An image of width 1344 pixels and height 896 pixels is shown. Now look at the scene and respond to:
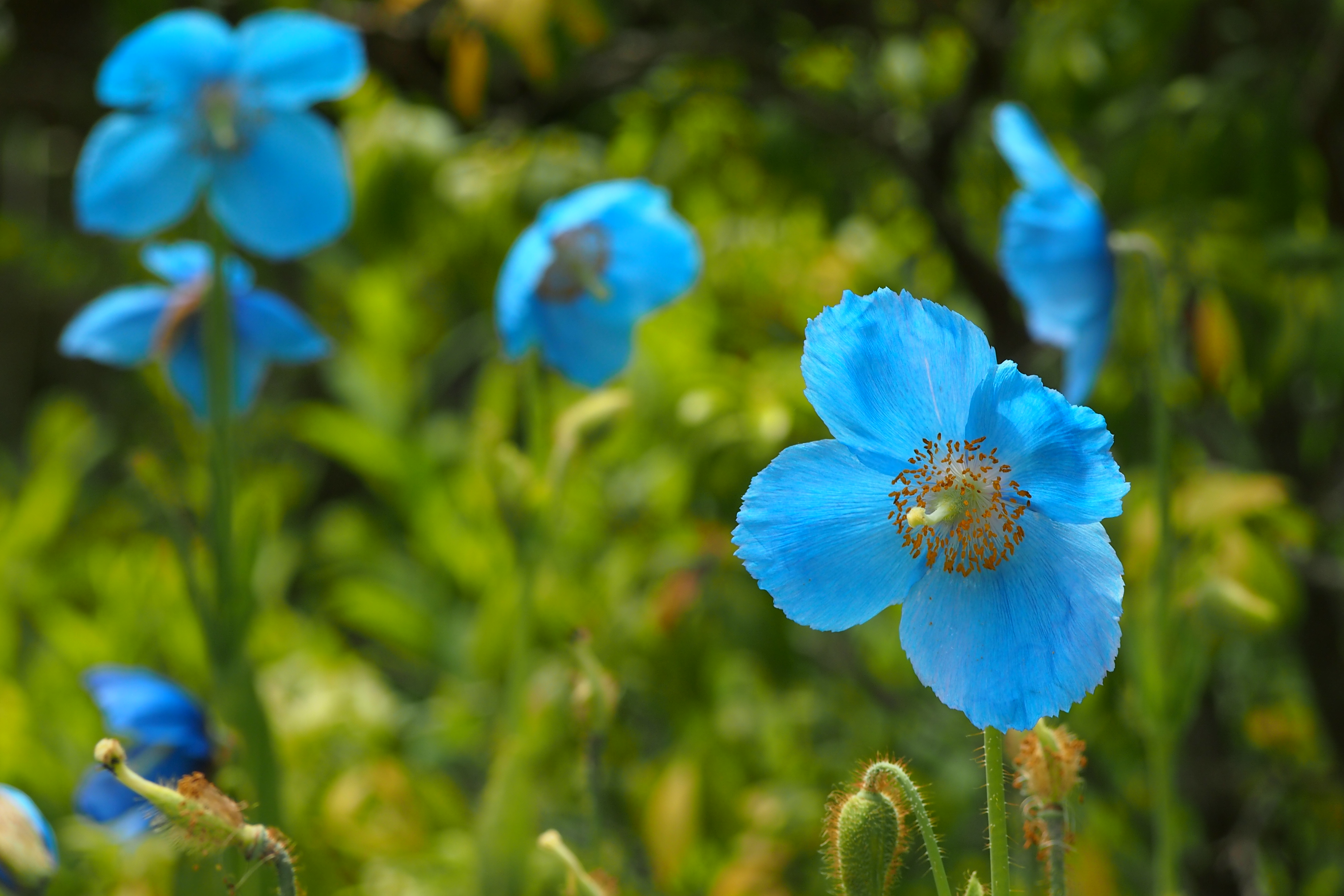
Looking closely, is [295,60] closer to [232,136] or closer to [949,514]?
[232,136]

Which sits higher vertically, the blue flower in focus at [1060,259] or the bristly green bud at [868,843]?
the blue flower in focus at [1060,259]

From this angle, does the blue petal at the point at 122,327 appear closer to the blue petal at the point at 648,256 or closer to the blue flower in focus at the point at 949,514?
the blue petal at the point at 648,256

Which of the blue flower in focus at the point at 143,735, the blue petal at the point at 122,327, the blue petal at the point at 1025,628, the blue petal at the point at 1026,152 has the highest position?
the blue petal at the point at 1026,152

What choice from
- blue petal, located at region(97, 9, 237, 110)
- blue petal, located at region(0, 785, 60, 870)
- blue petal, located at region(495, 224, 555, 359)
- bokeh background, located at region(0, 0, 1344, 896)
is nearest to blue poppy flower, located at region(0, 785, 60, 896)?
blue petal, located at region(0, 785, 60, 870)

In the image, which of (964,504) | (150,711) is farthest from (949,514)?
(150,711)

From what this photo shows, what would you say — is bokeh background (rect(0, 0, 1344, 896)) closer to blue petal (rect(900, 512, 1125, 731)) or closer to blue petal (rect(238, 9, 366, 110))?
blue petal (rect(238, 9, 366, 110))

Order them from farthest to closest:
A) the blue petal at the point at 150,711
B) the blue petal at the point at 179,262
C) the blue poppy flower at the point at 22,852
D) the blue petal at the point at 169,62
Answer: the blue petal at the point at 179,262, the blue petal at the point at 169,62, the blue petal at the point at 150,711, the blue poppy flower at the point at 22,852

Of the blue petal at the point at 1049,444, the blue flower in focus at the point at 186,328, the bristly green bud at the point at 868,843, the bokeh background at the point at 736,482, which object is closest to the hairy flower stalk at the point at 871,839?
the bristly green bud at the point at 868,843
